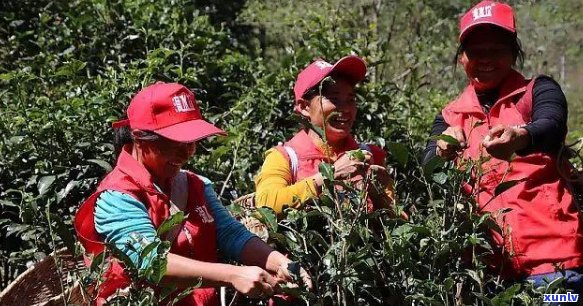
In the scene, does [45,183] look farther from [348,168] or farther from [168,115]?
[348,168]

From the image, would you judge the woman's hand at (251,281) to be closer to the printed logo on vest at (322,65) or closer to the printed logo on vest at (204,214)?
the printed logo on vest at (204,214)

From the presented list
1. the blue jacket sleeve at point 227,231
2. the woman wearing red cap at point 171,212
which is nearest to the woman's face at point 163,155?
the woman wearing red cap at point 171,212

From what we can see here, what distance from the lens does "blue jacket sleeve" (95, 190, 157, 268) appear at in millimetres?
2221

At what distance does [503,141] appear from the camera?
2201 millimetres

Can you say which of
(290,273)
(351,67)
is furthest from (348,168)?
(351,67)

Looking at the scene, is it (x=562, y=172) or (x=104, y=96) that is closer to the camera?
(x=562, y=172)

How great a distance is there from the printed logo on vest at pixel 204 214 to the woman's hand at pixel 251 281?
32 centimetres

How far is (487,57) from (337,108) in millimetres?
550

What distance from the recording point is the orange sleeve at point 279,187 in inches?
100

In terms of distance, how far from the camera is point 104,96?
136 inches

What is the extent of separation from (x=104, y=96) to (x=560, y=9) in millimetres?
12187

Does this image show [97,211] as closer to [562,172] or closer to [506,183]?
Answer: [506,183]

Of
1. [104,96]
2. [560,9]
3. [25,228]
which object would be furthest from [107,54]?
[560,9]

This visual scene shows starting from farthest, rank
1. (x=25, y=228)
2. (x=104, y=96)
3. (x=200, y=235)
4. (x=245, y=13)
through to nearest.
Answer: (x=245, y=13) < (x=104, y=96) < (x=25, y=228) < (x=200, y=235)
